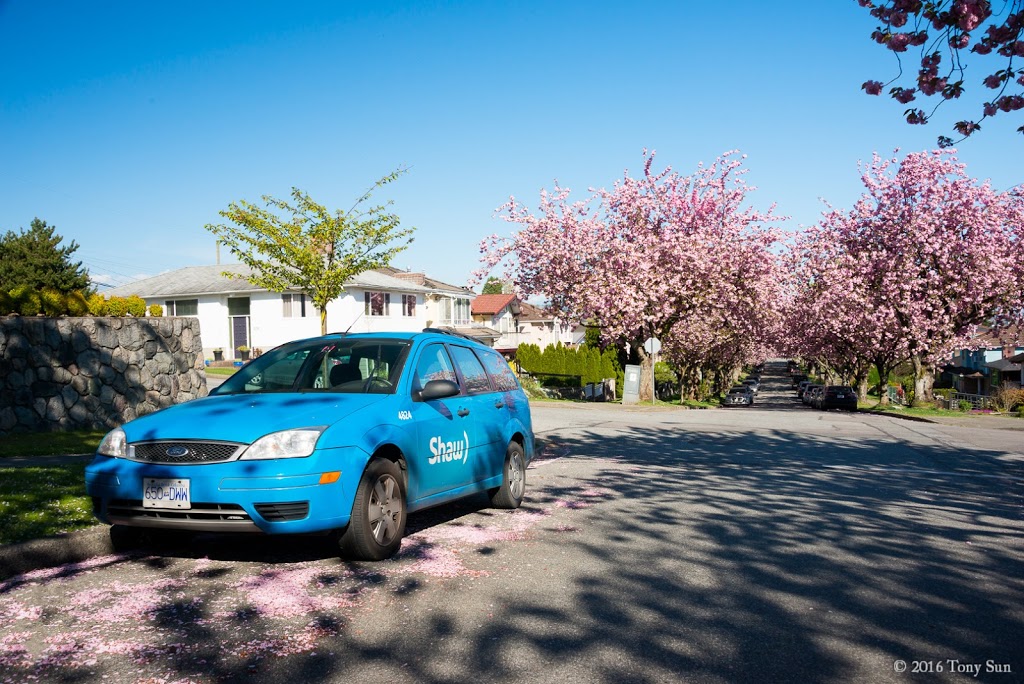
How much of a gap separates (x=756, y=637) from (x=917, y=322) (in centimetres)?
3664

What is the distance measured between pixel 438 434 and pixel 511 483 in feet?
5.73

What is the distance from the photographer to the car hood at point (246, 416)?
5840mm

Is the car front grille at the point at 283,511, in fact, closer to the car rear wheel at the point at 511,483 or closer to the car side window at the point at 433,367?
the car side window at the point at 433,367

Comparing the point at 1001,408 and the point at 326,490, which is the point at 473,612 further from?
the point at 1001,408

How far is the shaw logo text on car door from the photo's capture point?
7086 millimetres

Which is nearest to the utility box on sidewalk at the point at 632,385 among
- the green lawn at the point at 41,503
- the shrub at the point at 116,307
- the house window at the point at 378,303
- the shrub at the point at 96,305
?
the house window at the point at 378,303

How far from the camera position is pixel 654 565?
6316 millimetres

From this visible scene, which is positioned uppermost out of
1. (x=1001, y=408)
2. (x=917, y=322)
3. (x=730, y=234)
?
(x=730, y=234)

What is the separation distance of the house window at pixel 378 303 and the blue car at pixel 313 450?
41028 millimetres

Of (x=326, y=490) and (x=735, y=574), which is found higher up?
(x=326, y=490)

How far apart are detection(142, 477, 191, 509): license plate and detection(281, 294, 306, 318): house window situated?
4016cm

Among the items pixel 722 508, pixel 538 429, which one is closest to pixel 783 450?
pixel 538 429

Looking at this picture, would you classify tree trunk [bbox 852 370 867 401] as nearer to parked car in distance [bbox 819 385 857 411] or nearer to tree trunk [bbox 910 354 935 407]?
parked car in distance [bbox 819 385 857 411]

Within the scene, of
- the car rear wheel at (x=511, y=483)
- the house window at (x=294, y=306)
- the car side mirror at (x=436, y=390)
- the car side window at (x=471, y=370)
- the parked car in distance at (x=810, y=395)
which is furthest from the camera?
the parked car in distance at (x=810, y=395)
